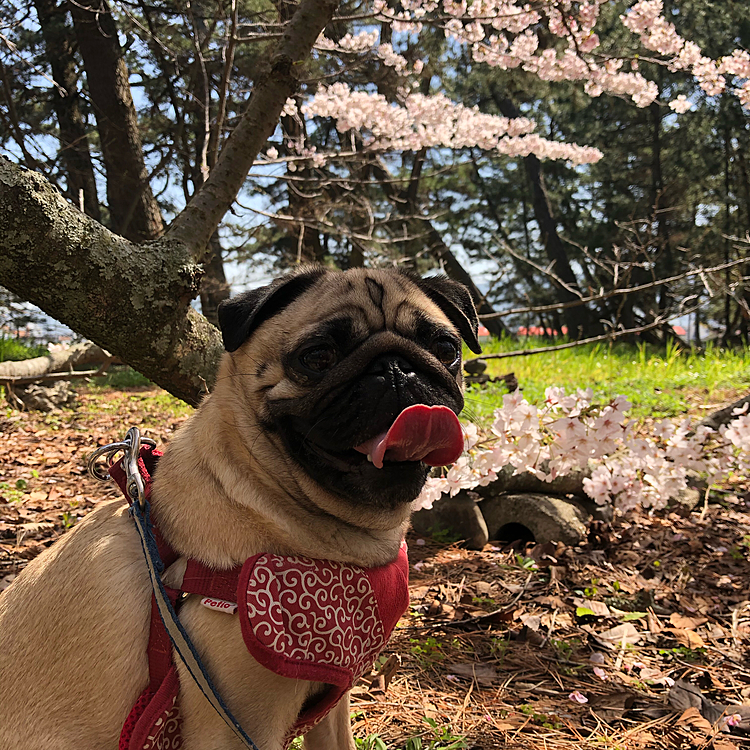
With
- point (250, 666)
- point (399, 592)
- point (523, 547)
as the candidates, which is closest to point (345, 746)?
point (399, 592)

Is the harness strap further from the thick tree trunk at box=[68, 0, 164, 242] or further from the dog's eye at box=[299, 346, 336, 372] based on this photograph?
the thick tree trunk at box=[68, 0, 164, 242]

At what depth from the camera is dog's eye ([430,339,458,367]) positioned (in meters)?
2.09

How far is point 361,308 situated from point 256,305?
0.36 metres

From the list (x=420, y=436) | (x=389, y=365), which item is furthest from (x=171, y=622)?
(x=389, y=365)

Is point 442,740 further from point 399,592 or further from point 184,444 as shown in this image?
point 184,444

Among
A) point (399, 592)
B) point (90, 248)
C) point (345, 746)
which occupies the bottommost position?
point (345, 746)

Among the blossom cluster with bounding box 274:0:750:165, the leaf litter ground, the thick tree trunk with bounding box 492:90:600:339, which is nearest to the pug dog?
the leaf litter ground

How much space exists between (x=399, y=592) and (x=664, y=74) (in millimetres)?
24877

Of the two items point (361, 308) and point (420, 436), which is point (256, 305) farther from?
point (420, 436)

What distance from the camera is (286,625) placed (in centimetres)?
154

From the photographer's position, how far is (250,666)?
1.55 metres

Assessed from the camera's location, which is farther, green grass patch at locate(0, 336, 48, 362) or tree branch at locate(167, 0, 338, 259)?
green grass patch at locate(0, 336, 48, 362)

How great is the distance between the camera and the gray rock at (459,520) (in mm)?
4449

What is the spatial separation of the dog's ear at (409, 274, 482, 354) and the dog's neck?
2.70ft
